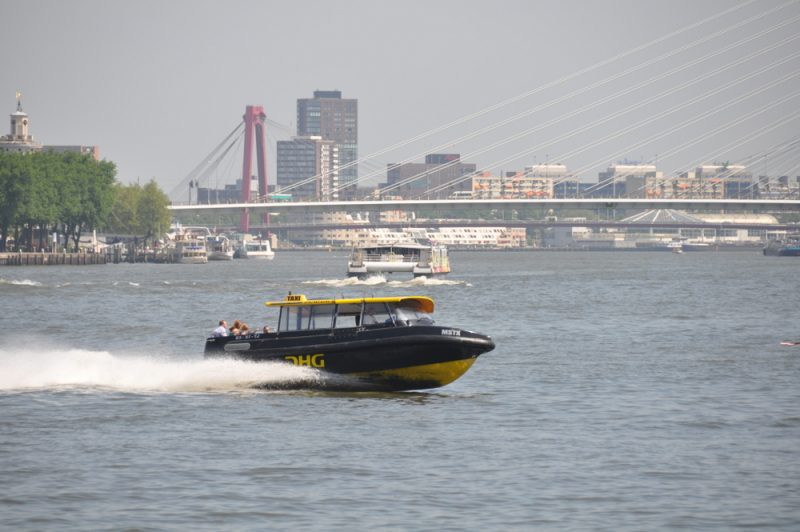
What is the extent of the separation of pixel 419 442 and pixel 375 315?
577 centimetres

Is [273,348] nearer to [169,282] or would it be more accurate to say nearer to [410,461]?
[410,461]

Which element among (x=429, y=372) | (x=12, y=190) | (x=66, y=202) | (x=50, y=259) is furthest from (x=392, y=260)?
(x=429, y=372)

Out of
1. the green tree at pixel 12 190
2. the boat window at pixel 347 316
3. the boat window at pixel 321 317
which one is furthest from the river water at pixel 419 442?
the green tree at pixel 12 190

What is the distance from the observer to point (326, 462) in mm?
22688

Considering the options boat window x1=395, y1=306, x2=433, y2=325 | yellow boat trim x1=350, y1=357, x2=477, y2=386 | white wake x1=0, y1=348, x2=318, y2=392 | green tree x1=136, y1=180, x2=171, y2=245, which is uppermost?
green tree x1=136, y1=180, x2=171, y2=245

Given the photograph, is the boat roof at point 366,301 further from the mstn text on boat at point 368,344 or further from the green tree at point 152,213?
the green tree at point 152,213

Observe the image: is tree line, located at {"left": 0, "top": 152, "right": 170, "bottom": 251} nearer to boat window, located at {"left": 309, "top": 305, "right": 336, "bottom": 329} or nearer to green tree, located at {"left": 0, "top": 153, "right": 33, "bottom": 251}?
green tree, located at {"left": 0, "top": 153, "right": 33, "bottom": 251}

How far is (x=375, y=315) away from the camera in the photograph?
1176 inches

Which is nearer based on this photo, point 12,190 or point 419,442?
point 419,442

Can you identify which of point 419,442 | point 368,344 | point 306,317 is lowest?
point 419,442

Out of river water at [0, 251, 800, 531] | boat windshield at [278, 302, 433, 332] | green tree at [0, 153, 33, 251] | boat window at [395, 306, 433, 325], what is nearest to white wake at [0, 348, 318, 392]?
river water at [0, 251, 800, 531]

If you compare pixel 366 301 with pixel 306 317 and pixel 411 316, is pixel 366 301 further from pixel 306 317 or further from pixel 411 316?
pixel 306 317

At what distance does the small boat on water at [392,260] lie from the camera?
96.9m

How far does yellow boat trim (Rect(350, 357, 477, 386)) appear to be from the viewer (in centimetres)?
2944
